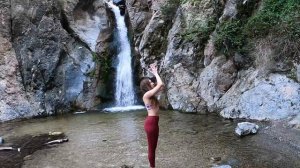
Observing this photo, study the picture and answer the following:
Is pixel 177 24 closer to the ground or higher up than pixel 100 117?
higher up

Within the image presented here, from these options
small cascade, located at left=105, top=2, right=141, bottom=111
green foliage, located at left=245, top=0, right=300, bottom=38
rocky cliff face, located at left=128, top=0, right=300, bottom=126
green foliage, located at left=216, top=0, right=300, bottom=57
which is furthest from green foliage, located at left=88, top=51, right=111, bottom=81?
green foliage, located at left=245, top=0, right=300, bottom=38

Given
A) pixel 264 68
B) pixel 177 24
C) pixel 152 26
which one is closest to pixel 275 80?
pixel 264 68

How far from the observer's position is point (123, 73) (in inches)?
742

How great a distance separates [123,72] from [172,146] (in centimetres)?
969

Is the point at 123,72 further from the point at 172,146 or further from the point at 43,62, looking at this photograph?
the point at 172,146

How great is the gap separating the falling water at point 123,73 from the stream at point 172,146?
439 centimetres

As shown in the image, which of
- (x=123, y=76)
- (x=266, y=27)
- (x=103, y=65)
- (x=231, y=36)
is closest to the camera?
(x=266, y=27)

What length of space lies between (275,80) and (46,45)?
1084 cm

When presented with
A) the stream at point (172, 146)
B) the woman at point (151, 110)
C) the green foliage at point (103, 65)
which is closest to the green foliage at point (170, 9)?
the green foliage at point (103, 65)

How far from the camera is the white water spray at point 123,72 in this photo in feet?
59.8

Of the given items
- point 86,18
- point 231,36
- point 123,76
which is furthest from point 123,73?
point 231,36

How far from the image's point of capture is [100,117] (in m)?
15.2

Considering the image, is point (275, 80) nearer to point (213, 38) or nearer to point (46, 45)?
point (213, 38)

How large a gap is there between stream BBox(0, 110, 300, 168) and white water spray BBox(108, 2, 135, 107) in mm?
4381
